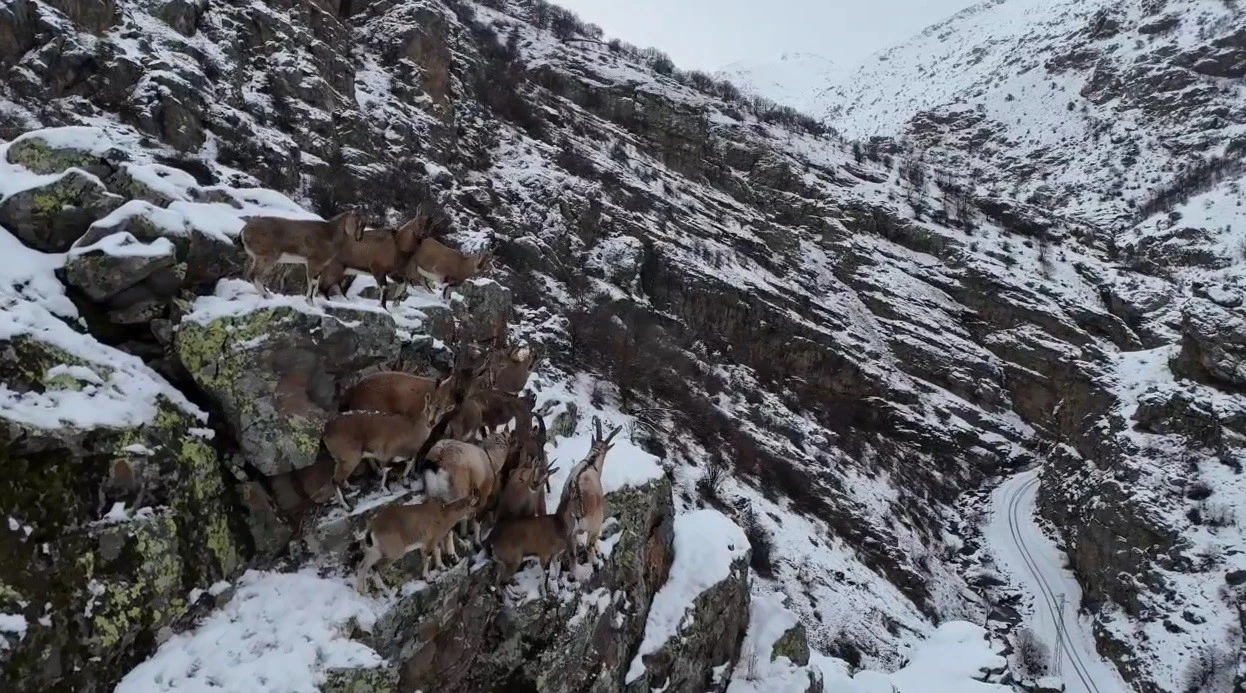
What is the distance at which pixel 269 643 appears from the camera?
5.60 meters

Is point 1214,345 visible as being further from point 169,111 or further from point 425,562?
point 169,111

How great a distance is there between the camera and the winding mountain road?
30969 mm

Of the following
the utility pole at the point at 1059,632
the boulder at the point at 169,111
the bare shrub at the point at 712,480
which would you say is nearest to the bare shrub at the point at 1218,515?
the utility pole at the point at 1059,632

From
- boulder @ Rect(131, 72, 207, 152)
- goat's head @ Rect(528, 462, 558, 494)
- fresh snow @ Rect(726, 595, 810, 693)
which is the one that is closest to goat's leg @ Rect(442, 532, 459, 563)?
goat's head @ Rect(528, 462, 558, 494)

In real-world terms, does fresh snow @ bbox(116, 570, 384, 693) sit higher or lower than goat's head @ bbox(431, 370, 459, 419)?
lower

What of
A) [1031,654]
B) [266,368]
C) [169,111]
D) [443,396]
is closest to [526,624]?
[443,396]

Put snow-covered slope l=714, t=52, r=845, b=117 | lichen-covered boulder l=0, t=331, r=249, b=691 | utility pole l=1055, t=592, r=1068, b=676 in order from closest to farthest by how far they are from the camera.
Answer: lichen-covered boulder l=0, t=331, r=249, b=691 → utility pole l=1055, t=592, r=1068, b=676 → snow-covered slope l=714, t=52, r=845, b=117

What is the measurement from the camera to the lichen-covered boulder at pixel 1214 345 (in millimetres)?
39344

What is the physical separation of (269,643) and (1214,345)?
50864mm

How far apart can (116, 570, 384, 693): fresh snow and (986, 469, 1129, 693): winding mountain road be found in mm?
33902

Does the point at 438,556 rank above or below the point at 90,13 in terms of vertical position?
above

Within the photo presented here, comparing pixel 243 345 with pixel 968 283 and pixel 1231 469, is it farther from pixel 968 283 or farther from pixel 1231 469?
pixel 968 283

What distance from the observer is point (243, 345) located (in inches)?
256

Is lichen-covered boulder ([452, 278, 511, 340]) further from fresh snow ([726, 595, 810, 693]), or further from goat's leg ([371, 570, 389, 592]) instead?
fresh snow ([726, 595, 810, 693])
